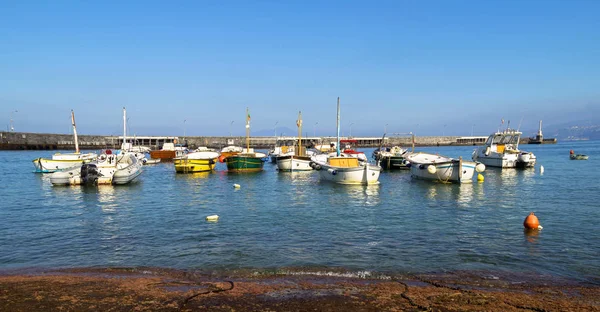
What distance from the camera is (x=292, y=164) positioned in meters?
47.5

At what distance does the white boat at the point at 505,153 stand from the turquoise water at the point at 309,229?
19.1 meters

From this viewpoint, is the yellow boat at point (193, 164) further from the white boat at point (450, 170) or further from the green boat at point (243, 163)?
the white boat at point (450, 170)

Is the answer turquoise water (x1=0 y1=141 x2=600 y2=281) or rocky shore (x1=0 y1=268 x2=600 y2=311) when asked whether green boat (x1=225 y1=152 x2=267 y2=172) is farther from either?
rocky shore (x1=0 y1=268 x2=600 y2=311)

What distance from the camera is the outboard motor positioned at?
3284cm

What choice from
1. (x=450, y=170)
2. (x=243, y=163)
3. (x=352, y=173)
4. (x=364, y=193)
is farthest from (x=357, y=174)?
(x=243, y=163)

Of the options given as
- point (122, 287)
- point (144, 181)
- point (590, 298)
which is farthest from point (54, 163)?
point (590, 298)

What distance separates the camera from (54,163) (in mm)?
46188

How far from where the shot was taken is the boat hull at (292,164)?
4761 centimetres

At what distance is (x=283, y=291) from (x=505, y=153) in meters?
47.4

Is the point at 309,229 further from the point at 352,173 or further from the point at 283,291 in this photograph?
the point at 352,173

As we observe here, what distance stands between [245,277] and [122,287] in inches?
119

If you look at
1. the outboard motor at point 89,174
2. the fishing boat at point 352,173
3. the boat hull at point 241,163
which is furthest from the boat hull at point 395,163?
the outboard motor at point 89,174

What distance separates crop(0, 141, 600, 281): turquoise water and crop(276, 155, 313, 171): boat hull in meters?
16.2

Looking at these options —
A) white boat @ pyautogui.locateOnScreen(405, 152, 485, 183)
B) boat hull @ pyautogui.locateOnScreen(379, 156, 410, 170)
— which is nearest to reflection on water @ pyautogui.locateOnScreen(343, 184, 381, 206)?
white boat @ pyautogui.locateOnScreen(405, 152, 485, 183)
